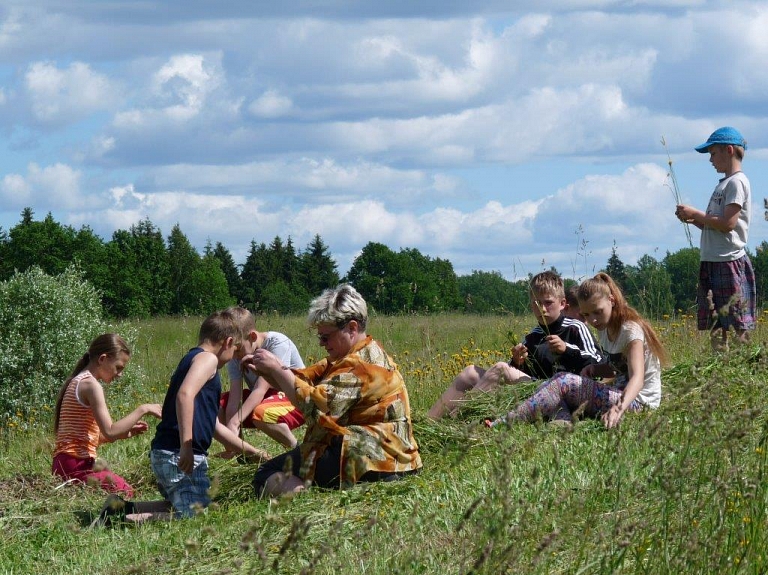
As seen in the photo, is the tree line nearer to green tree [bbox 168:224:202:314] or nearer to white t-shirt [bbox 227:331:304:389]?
green tree [bbox 168:224:202:314]

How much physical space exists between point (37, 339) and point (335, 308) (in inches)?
335

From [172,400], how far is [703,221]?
4208mm

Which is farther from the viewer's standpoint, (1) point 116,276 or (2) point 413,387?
(1) point 116,276

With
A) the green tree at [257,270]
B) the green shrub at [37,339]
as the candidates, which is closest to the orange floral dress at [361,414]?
the green shrub at [37,339]

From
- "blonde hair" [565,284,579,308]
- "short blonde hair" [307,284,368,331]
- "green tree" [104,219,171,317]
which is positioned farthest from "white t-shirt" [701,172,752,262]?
"green tree" [104,219,171,317]

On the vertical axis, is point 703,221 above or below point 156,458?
above

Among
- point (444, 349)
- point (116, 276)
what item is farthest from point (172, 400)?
point (116, 276)

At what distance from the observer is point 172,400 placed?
651cm

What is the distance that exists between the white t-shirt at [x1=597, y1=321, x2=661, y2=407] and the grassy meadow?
11 cm

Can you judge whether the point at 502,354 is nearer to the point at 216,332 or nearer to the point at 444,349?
the point at 444,349

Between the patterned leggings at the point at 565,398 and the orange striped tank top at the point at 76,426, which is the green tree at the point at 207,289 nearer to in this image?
the orange striped tank top at the point at 76,426

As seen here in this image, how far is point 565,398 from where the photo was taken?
710 centimetres

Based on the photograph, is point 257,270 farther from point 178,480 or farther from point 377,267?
point 178,480

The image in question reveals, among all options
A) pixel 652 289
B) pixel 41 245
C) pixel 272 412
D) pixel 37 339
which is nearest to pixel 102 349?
pixel 272 412
